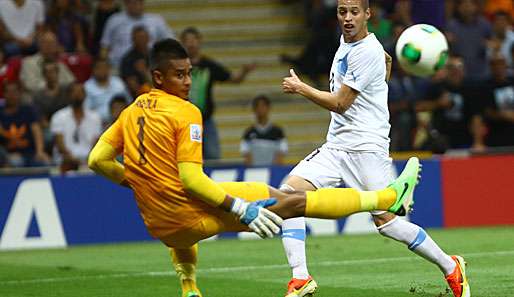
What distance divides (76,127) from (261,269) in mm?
5437

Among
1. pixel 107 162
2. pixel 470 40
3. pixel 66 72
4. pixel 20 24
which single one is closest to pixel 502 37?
pixel 470 40

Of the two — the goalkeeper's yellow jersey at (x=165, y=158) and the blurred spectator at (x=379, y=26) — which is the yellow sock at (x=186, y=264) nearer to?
the goalkeeper's yellow jersey at (x=165, y=158)

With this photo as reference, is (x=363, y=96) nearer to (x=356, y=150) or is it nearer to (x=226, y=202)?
(x=356, y=150)

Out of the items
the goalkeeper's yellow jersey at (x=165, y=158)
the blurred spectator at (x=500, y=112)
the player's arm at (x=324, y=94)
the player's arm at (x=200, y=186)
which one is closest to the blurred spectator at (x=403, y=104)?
the blurred spectator at (x=500, y=112)

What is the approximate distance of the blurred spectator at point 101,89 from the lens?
17.6 m

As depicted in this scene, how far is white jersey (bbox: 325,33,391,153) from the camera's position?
9.29 meters

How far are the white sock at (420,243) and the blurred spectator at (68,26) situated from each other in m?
10.4

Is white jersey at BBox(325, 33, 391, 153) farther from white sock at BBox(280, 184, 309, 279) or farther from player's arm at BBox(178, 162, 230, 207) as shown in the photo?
player's arm at BBox(178, 162, 230, 207)

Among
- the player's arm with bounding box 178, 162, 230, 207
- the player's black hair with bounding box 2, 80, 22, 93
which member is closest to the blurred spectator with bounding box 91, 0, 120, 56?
the player's black hair with bounding box 2, 80, 22, 93

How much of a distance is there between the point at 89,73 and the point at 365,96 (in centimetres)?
971

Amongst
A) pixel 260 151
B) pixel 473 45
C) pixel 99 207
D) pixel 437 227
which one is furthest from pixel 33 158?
pixel 473 45

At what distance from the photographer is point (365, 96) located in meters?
9.42

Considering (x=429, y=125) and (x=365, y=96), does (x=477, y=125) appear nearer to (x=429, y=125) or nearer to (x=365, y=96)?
(x=429, y=125)

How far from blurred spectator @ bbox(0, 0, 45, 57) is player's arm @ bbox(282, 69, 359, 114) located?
9804 millimetres
